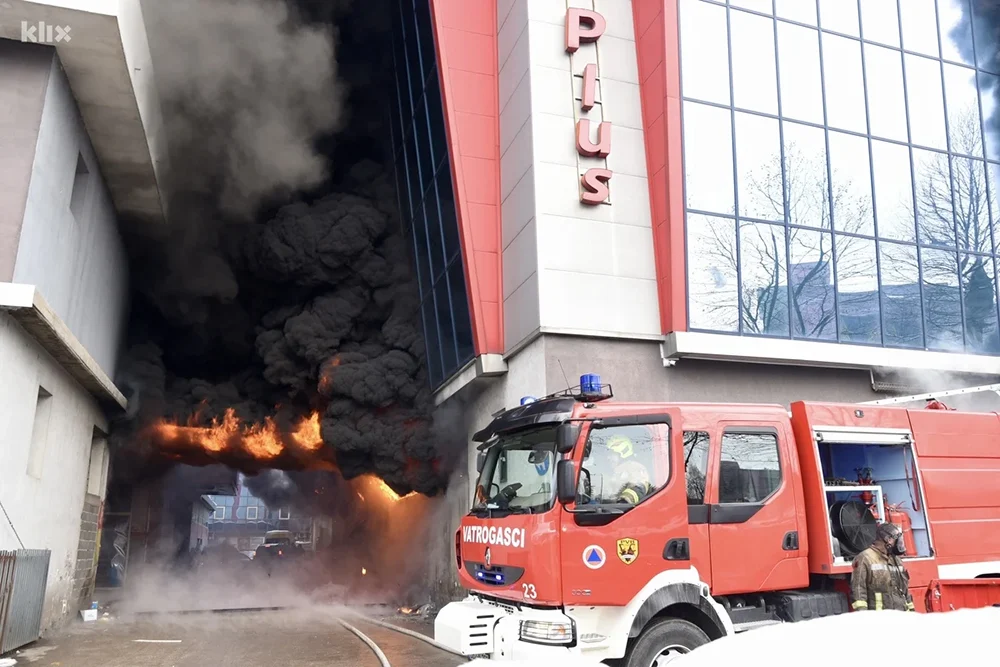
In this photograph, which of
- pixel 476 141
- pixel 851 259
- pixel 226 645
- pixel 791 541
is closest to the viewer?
pixel 791 541

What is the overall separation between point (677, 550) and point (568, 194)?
6522 millimetres

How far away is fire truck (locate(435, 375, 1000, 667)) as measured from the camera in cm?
543

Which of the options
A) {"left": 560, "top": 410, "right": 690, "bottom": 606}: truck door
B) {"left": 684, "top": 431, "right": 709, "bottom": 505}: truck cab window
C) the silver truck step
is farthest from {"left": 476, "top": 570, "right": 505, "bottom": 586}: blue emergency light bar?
the silver truck step

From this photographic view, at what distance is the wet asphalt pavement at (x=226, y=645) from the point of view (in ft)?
27.2

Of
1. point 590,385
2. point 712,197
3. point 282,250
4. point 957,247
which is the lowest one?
point 590,385

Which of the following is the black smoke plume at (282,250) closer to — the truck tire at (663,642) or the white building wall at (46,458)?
the white building wall at (46,458)

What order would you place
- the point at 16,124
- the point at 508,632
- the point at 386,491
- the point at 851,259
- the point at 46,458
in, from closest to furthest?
the point at 508,632
the point at 16,124
the point at 46,458
the point at 851,259
the point at 386,491

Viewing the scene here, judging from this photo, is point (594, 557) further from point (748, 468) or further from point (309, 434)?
point (309, 434)

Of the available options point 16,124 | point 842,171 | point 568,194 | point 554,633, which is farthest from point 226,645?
point 842,171

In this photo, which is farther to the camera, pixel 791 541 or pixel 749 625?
pixel 791 541

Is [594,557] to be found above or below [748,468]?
below

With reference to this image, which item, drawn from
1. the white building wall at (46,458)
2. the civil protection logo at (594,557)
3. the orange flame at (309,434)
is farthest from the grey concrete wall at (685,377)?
the orange flame at (309,434)

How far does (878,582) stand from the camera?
19.0 ft

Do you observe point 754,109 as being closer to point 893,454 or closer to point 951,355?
point 951,355
